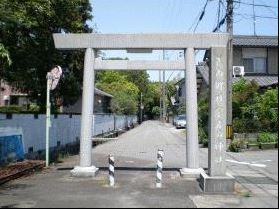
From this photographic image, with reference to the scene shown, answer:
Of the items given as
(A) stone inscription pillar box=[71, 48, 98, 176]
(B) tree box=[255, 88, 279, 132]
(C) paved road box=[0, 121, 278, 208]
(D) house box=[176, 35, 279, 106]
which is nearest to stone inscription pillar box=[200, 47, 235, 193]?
(C) paved road box=[0, 121, 278, 208]

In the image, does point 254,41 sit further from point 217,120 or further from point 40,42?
point 217,120

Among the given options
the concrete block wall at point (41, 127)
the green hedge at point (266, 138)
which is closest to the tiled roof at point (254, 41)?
the green hedge at point (266, 138)

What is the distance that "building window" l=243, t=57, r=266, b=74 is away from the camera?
A: 136ft

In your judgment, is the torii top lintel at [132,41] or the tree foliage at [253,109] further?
the tree foliage at [253,109]

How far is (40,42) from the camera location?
22.4 m

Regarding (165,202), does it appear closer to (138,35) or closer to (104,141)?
(138,35)

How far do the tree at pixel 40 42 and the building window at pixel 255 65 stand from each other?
1818cm

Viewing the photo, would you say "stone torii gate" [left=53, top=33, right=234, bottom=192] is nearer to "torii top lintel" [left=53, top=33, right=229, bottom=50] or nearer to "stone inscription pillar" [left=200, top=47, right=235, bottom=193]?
"torii top lintel" [left=53, top=33, right=229, bottom=50]

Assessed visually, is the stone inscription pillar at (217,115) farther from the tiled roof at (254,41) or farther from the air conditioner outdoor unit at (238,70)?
the tiled roof at (254,41)

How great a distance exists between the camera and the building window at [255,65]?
4134 centimetres

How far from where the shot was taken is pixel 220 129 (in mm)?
12500

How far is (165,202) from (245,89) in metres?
19.8

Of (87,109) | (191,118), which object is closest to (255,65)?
(191,118)

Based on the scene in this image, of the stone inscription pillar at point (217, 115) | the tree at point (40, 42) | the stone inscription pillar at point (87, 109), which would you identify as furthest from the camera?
the tree at point (40, 42)
